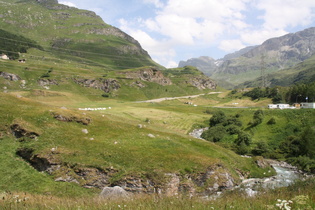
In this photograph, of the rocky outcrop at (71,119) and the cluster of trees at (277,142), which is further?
the cluster of trees at (277,142)

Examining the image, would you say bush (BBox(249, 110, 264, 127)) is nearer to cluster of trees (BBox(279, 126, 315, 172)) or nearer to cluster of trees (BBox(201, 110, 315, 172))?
cluster of trees (BBox(201, 110, 315, 172))

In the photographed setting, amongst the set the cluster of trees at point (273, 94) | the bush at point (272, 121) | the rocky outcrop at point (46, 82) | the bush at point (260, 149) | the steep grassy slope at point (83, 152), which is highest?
the cluster of trees at point (273, 94)

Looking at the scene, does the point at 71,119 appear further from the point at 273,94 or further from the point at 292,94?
the point at 273,94

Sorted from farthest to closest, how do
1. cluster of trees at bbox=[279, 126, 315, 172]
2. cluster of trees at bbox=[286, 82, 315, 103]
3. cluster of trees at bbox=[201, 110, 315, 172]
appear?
1. cluster of trees at bbox=[286, 82, 315, 103]
2. cluster of trees at bbox=[201, 110, 315, 172]
3. cluster of trees at bbox=[279, 126, 315, 172]

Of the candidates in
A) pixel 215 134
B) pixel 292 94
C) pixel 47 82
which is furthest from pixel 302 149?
pixel 47 82

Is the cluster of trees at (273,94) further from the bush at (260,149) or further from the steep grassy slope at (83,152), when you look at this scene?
the steep grassy slope at (83,152)

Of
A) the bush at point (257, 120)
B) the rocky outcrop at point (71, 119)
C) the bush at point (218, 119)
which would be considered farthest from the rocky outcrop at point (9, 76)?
the bush at point (257, 120)

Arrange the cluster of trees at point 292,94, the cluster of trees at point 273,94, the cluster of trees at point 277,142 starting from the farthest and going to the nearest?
the cluster of trees at point 273,94, the cluster of trees at point 292,94, the cluster of trees at point 277,142

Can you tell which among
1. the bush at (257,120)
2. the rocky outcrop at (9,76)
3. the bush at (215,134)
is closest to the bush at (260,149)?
the bush at (215,134)

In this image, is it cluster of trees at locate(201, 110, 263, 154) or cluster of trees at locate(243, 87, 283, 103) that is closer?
cluster of trees at locate(201, 110, 263, 154)

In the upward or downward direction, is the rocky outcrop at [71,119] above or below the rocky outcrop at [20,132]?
above

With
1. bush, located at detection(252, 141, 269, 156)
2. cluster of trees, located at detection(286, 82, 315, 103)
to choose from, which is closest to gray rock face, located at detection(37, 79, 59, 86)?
bush, located at detection(252, 141, 269, 156)

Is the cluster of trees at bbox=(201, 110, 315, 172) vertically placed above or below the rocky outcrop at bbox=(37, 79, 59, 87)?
below

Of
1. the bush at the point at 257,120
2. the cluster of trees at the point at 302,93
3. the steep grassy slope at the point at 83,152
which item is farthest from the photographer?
the cluster of trees at the point at 302,93
